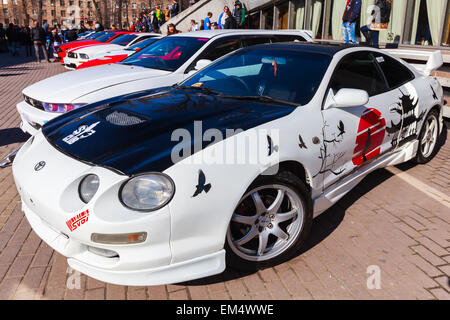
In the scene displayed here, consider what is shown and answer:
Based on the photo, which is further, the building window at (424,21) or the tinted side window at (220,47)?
the building window at (424,21)

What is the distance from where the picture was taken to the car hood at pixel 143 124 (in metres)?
2.43

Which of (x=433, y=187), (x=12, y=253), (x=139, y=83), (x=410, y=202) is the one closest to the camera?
(x=12, y=253)

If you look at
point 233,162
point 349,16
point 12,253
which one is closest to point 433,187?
point 233,162

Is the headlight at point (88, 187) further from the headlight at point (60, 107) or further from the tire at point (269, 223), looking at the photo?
the headlight at point (60, 107)

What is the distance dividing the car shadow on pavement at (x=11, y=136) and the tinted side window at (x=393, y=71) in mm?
5123

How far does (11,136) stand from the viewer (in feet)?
20.4

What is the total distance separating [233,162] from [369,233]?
5.46 feet

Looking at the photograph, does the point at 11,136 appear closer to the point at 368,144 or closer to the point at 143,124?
the point at 143,124

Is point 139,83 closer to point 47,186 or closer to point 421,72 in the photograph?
point 47,186

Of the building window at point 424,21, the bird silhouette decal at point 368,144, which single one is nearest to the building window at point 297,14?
the building window at point 424,21

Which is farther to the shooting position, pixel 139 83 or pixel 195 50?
pixel 195 50

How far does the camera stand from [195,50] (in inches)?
236

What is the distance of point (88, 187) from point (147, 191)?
0.40 m

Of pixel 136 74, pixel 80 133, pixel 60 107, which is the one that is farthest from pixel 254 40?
pixel 80 133
